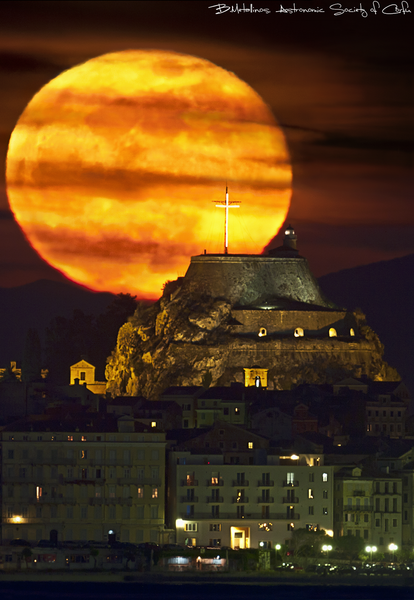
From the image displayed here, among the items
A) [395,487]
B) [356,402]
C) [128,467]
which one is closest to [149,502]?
[128,467]

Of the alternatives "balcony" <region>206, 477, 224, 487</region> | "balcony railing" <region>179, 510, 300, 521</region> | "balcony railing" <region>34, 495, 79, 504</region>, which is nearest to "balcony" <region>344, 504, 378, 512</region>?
"balcony railing" <region>179, 510, 300, 521</region>

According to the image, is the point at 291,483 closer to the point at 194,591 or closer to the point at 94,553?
the point at 194,591

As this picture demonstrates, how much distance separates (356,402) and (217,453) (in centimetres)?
3493

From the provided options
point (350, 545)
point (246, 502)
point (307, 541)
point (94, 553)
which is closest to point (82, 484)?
point (246, 502)

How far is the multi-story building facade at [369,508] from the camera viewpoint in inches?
5792

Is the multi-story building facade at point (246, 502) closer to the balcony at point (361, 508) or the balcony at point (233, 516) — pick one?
the balcony at point (233, 516)

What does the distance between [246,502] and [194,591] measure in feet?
37.4

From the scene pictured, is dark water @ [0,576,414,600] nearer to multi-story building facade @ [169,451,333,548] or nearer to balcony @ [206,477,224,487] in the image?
multi-story building facade @ [169,451,333,548]

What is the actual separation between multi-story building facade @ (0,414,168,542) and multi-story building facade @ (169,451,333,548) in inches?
64.9

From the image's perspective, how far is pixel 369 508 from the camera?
148125 millimetres

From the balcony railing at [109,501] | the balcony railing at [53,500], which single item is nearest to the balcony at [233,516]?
the balcony railing at [109,501]

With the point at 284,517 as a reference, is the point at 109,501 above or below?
above

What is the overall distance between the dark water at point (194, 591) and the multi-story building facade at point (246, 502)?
8408 millimetres

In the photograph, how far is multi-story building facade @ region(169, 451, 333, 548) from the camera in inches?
5733
